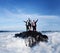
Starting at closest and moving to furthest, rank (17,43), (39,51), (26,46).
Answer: (39,51), (26,46), (17,43)

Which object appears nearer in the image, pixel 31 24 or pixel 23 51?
pixel 23 51

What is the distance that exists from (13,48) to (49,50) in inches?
183

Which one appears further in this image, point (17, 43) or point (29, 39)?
point (17, 43)

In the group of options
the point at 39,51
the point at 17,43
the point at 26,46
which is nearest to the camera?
the point at 39,51

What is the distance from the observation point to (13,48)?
27594mm

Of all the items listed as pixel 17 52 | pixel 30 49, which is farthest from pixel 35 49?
pixel 17 52

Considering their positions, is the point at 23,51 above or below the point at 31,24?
below

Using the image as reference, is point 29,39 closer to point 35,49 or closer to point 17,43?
point 35,49

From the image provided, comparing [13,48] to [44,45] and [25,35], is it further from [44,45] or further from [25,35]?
[44,45]

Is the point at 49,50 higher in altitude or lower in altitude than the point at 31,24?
lower

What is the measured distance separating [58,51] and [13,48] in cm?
573

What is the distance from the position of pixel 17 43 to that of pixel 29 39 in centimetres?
342

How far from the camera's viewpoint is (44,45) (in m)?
27.6

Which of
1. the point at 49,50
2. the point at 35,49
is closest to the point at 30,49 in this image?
the point at 35,49
